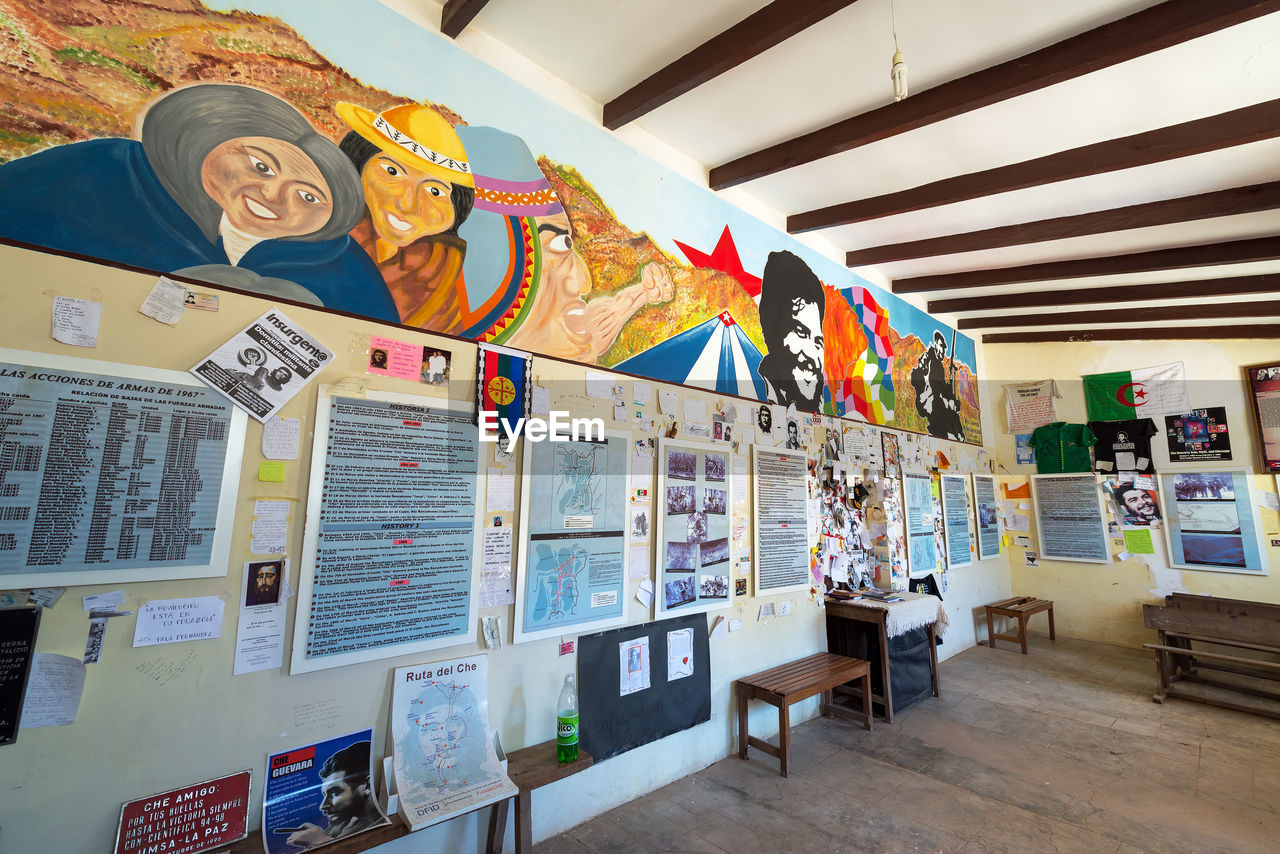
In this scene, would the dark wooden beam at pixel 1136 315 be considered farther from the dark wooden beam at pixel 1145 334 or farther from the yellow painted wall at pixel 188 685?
the yellow painted wall at pixel 188 685

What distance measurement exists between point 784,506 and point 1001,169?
2455 mm

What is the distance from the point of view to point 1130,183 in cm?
330

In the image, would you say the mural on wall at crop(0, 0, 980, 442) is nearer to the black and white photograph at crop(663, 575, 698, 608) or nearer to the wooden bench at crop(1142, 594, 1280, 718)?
the black and white photograph at crop(663, 575, 698, 608)

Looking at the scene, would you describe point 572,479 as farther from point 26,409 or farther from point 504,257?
point 26,409

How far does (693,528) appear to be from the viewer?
9.90ft

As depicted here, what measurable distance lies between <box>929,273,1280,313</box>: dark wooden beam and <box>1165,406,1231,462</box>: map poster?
1.42 m

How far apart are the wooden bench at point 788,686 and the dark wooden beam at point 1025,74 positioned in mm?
2975

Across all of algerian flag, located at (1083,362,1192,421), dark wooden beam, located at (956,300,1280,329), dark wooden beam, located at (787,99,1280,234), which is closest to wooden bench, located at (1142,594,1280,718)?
algerian flag, located at (1083,362,1192,421)

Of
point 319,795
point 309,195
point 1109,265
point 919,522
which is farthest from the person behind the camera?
point 919,522

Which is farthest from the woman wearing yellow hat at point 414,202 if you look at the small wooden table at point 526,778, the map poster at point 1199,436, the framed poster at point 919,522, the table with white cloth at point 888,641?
the map poster at point 1199,436

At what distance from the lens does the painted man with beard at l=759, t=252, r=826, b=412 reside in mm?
3727

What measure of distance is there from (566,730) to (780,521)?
1960 millimetres

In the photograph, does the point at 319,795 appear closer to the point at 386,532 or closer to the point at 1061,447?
the point at 386,532

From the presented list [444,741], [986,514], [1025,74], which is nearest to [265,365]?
[444,741]
